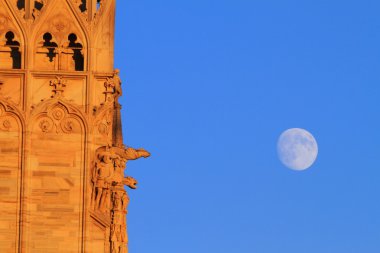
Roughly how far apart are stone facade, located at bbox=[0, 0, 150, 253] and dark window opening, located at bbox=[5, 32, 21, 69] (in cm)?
3

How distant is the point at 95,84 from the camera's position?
183 ft

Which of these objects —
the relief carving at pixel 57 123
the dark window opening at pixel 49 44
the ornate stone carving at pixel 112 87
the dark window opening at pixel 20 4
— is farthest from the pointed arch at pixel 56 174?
the dark window opening at pixel 20 4

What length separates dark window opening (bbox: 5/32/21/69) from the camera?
56000 millimetres

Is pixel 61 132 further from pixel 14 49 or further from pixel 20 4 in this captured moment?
pixel 20 4

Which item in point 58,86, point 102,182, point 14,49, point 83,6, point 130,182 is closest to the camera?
point 102,182

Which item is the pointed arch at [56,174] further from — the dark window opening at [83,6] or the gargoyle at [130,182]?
the dark window opening at [83,6]

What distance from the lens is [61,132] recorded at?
55.5m

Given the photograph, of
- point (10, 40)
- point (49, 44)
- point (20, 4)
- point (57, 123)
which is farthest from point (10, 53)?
point (57, 123)

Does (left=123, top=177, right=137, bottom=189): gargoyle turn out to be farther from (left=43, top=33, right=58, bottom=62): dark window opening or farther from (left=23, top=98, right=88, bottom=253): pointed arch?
(left=43, top=33, right=58, bottom=62): dark window opening

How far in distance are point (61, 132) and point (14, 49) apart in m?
2.69

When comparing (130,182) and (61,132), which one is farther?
(130,182)

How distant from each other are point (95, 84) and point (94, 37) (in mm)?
1261

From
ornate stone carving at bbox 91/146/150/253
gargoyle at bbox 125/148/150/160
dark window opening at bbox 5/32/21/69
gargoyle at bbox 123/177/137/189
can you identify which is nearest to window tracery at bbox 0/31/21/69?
dark window opening at bbox 5/32/21/69

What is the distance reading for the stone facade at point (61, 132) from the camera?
180 feet
